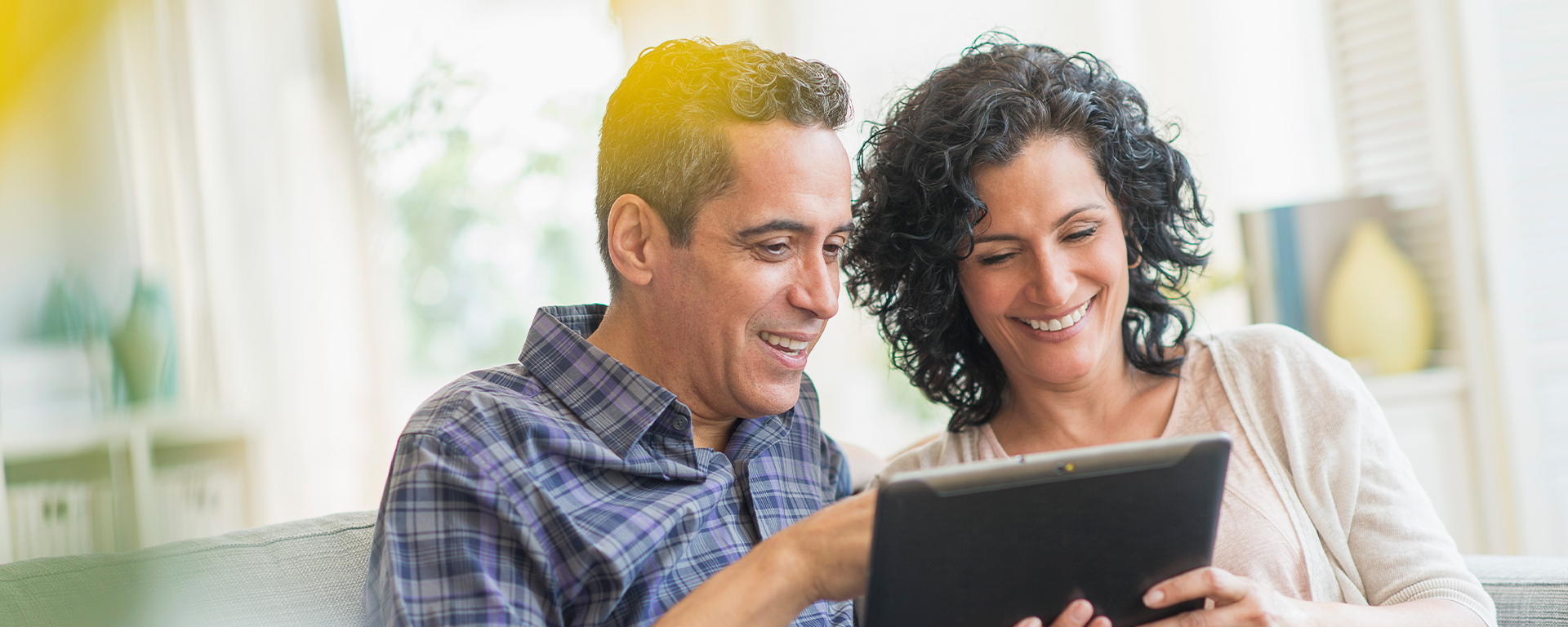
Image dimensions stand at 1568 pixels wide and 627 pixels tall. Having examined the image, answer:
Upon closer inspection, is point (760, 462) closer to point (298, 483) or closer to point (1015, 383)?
point (1015, 383)

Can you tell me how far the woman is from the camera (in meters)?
1.24

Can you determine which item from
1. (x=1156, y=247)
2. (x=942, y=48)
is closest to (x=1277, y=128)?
(x=942, y=48)

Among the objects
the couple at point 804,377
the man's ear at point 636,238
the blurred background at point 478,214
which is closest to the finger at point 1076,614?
the couple at point 804,377

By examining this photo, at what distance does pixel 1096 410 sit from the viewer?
147cm

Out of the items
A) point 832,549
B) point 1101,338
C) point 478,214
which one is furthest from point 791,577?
point 478,214

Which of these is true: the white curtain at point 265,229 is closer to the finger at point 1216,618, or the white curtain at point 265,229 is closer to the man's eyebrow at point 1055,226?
the man's eyebrow at point 1055,226

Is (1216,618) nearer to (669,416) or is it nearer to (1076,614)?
(1076,614)

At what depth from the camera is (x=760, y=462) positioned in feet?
4.47

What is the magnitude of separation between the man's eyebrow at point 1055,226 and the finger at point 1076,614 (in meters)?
0.51

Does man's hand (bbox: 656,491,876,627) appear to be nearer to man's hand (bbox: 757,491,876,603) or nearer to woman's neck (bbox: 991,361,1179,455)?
man's hand (bbox: 757,491,876,603)

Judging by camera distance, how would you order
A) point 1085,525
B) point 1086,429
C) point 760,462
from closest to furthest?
point 1085,525 → point 760,462 → point 1086,429

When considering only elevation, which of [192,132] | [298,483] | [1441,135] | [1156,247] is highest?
[192,132]

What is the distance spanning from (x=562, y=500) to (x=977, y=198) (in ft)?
2.01

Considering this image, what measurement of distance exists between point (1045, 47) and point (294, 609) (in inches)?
45.5
